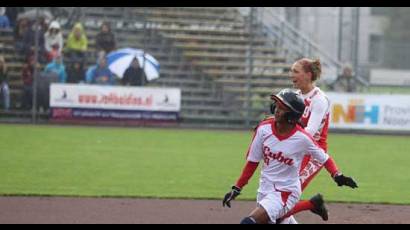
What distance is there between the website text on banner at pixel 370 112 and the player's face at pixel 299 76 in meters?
16.2

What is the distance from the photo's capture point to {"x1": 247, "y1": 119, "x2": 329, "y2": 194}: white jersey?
717 centimetres

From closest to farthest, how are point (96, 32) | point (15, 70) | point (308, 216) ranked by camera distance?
1. point (308, 216)
2. point (15, 70)
3. point (96, 32)

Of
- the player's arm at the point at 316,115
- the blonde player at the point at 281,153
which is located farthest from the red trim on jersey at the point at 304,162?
Answer: the blonde player at the point at 281,153

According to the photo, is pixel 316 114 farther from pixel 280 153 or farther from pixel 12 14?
pixel 12 14

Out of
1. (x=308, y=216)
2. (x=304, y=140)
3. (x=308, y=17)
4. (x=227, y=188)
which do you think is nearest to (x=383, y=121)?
(x=308, y=17)

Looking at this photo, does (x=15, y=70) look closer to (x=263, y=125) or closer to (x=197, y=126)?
(x=197, y=126)

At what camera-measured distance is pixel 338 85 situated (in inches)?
997

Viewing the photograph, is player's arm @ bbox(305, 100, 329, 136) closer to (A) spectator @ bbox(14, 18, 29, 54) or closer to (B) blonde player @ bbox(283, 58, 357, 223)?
(B) blonde player @ bbox(283, 58, 357, 223)

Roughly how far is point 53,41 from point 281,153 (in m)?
18.7

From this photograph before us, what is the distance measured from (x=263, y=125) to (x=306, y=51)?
2311cm

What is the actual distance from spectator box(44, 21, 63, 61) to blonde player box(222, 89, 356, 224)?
1822 cm

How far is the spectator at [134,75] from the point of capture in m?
24.5

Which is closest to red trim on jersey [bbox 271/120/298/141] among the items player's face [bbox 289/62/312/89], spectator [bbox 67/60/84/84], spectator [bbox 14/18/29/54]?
player's face [bbox 289/62/312/89]

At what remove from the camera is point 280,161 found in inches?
283
